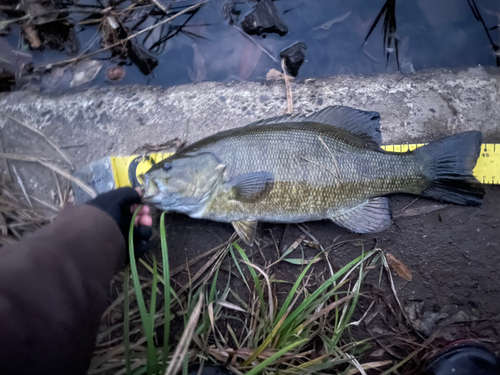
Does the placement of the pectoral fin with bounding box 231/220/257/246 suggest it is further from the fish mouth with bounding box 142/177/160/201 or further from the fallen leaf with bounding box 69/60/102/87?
the fallen leaf with bounding box 69/60/102/87

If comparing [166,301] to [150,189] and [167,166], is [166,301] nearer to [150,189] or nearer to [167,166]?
[150,189]

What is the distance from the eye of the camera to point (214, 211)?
2.40m

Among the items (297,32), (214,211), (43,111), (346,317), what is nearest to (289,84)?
(297,32)

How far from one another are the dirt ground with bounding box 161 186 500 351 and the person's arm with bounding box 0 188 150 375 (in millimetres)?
703

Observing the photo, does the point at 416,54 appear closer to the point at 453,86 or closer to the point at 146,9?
the point at 453,86

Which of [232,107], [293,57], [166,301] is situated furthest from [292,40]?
[166,301]

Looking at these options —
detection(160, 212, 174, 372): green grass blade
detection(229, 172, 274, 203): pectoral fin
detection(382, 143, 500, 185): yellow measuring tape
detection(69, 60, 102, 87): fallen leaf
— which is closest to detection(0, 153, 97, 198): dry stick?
detection(69, 60, 102, 87): fallen leaf

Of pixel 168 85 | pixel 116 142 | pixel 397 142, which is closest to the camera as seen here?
pixel 397 142

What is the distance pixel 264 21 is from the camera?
10.0 ft

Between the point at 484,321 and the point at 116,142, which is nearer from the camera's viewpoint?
the point at 484,321

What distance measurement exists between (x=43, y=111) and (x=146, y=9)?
1.38m

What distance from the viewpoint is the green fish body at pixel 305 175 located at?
2.29 meters

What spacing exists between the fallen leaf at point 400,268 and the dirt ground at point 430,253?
0.11 ft

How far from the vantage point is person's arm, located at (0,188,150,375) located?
4.89ft
